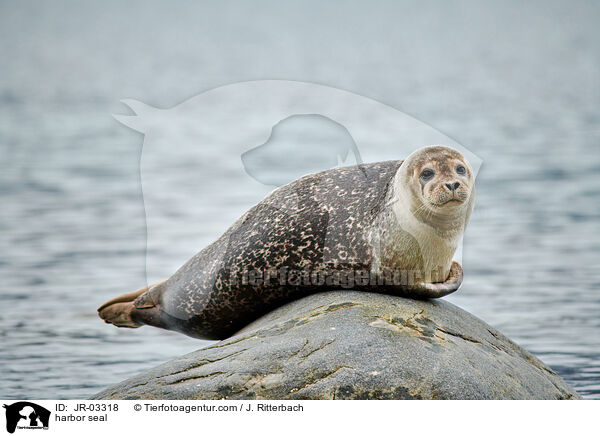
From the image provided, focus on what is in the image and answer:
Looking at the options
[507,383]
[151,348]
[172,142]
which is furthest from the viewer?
[172,142]

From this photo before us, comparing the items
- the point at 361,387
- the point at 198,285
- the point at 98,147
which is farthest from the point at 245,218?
the point at 98,147

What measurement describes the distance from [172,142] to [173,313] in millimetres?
1602

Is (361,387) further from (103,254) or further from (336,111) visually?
(103,254)

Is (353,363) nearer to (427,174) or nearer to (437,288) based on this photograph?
(437,288)

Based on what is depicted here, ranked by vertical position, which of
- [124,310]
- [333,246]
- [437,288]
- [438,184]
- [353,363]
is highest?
[438,184]

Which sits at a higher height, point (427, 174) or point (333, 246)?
point (427, 174)

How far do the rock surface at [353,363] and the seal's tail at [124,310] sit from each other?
120cm

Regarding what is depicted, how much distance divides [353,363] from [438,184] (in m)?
0.97

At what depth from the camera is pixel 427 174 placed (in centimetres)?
465

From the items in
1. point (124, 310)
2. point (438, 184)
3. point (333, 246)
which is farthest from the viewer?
point (124, 310)

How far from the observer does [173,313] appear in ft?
17.9
